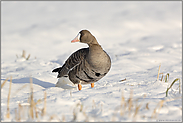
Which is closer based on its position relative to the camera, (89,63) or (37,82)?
(89,63)

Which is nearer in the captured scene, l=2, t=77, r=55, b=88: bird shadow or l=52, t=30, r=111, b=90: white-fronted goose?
l=52, t=30, r=111, b=90: white-fronted goose

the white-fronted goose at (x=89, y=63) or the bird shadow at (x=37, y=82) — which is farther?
the bird shadow at (x=37, y=82)

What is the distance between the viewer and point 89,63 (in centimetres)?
523

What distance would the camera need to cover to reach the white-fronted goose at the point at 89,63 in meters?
5.21

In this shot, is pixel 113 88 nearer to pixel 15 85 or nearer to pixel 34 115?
pixel 34 115

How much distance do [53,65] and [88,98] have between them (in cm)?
535

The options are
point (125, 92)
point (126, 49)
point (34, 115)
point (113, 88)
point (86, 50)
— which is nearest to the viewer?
point (34, 115)

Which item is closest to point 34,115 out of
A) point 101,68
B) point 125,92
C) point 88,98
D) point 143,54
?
point 88,98

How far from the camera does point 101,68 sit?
5.22 metres

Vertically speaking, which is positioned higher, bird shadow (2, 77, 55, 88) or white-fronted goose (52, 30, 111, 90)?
white-fronted goose (52, 30, 111, 90)

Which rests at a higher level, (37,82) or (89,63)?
(89,63)

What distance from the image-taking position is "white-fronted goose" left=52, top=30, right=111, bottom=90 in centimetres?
521

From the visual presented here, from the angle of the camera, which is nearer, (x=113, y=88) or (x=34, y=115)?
(x=34, y=115)

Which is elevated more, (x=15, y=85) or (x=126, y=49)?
(x=126, y=49)
